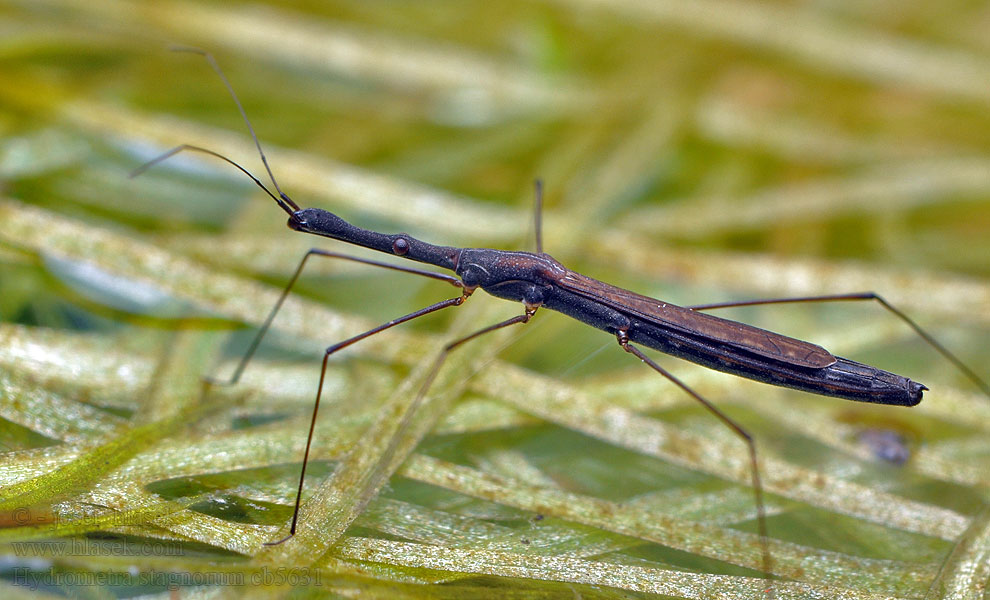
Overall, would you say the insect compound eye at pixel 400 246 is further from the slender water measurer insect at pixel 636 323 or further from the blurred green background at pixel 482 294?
the blurred green background at pixel 482 294

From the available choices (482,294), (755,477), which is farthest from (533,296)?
(755,477)

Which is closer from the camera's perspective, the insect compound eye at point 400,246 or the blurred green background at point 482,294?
the blurred green background at point 482,294

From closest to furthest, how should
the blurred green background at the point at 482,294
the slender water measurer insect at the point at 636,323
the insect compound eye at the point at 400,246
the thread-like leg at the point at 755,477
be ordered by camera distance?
the blurred green background at the point at 482,294
the thread-like leg at the point at 755,477
the slender water measurer insect at the point at 636,323
the insect compound eye at the point at 400,246

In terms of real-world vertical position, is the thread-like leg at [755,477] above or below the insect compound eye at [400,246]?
below

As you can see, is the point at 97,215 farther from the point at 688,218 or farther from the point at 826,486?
the point at 826,486

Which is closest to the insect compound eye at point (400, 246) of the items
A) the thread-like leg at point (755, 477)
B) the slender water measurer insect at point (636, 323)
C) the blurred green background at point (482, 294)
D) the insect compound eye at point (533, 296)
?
the slender water measurer insect at point (636, 323)

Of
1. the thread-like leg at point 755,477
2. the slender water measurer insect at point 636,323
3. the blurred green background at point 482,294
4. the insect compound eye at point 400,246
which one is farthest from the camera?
the insect compound eye at point 400,246
